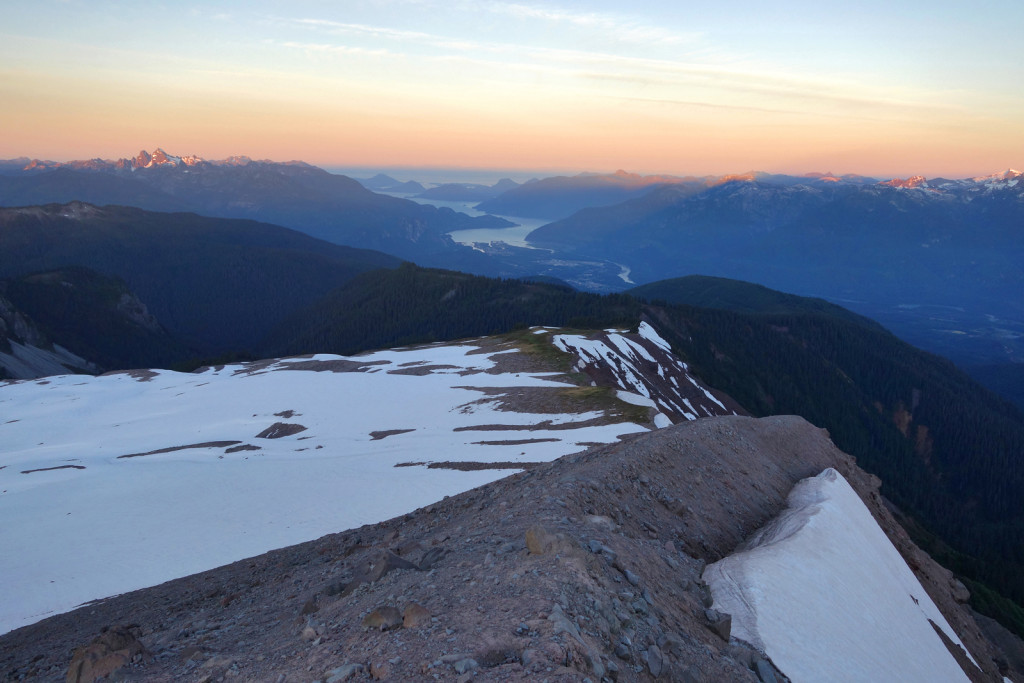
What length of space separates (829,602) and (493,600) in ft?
30.9

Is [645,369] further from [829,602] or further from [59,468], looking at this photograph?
[829,602]

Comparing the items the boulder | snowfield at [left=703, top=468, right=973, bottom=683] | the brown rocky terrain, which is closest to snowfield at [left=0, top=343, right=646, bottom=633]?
the brown rocky terrain

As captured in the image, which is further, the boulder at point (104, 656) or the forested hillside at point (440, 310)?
the forested hillside at point (440, 310)

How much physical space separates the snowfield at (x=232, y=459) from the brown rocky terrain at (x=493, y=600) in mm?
4464

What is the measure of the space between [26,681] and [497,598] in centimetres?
1121

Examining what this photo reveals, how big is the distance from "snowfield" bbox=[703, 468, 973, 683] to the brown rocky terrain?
841mm

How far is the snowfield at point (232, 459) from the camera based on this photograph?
24.9 metres

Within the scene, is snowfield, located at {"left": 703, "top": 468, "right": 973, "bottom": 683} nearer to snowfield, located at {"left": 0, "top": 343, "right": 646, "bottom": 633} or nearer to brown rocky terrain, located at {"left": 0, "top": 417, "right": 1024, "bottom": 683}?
brown rocky terrain, located at {"left": 0, "top": 417, "right": 1024, "bottom": 683}

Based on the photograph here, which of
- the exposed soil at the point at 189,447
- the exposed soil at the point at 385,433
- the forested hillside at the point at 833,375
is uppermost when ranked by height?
the exposed soil at the point at 385,433

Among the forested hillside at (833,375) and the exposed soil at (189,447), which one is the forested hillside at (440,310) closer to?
the forested hillside at (833,375)

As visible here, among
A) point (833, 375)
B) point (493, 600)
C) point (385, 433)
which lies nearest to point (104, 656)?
point (493, 600)

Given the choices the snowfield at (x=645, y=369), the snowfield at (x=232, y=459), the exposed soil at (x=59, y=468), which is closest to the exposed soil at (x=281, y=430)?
the snowfield at (x=232, y=459)

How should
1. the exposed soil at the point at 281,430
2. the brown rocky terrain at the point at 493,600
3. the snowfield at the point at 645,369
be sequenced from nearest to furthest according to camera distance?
1. the brown rocky terrain at the point at 493,600
2. the exposed soil at the point at 281,430
3. the snowfield at the point at 645,369

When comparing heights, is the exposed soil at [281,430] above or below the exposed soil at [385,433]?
below
